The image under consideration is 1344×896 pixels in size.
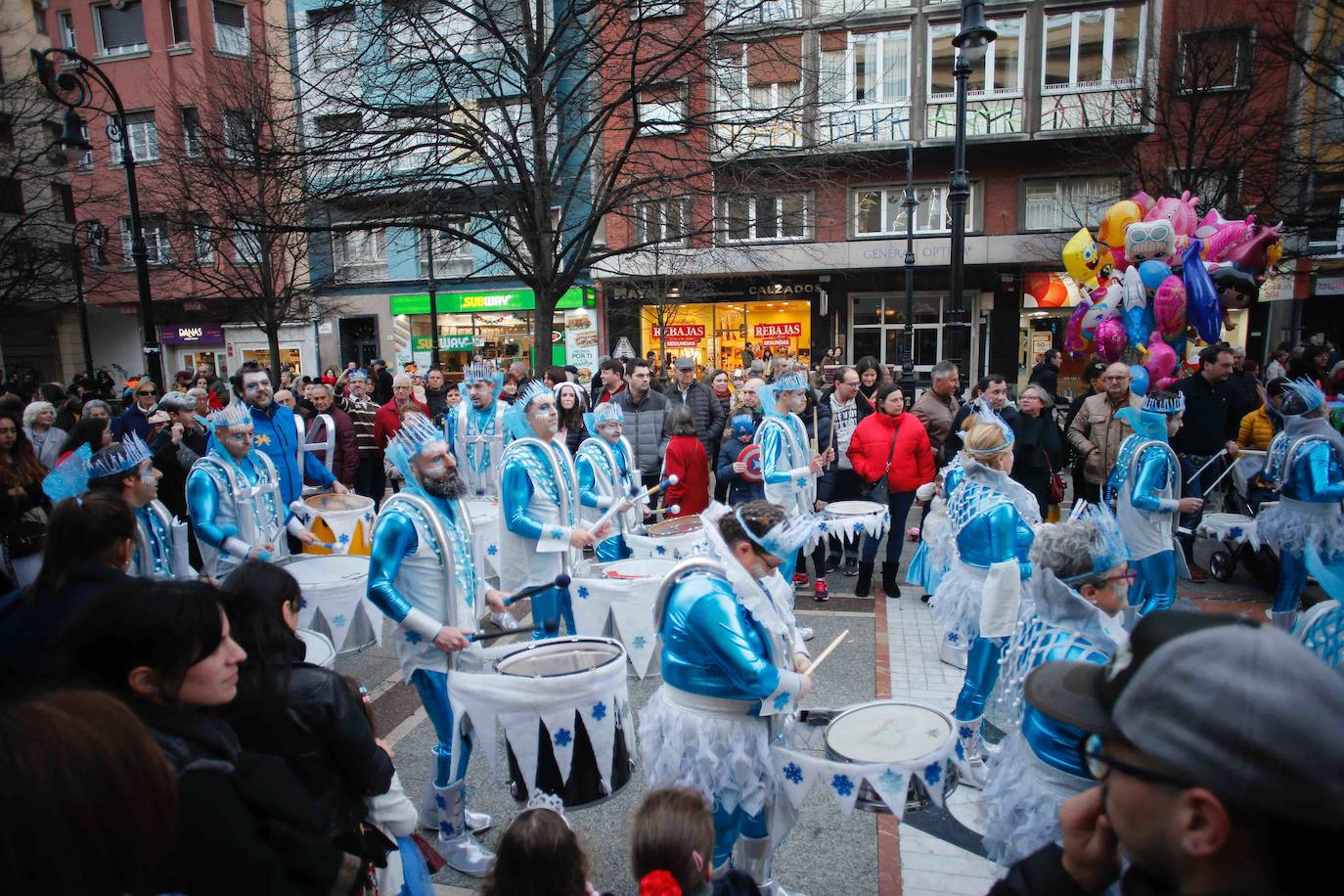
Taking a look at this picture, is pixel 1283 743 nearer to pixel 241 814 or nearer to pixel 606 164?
pixel 241 814

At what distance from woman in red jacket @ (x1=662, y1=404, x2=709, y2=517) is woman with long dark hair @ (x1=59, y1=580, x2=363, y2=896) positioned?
5.26 meters

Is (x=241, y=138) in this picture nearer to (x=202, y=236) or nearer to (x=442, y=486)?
(x=202, y=236)

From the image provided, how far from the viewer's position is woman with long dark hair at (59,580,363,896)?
1.53 metres

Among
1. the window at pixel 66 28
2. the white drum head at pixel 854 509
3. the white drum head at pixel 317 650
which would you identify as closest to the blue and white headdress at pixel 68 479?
the white drum head at pixel 317 650

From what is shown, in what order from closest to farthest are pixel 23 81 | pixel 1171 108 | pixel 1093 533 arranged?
pixel 1093 533 < pixel 23 81 < pixel 1171 108

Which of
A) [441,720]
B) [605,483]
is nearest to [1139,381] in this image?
[605,483]

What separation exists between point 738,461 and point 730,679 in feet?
14.9

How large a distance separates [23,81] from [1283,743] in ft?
73.6

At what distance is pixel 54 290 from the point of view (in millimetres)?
20641

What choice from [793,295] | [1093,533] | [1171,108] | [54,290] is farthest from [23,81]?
[1171,108]

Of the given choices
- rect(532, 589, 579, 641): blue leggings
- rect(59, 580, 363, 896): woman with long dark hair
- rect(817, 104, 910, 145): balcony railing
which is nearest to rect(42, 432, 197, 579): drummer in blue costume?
rect(532, 589, 579, 641): blue leggings

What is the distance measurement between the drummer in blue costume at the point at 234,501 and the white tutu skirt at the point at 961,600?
14.0 ft

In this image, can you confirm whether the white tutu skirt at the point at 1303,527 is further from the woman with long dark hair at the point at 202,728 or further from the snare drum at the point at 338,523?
the snare drum at the point at 338,523

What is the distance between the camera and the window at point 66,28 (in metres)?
24.7
